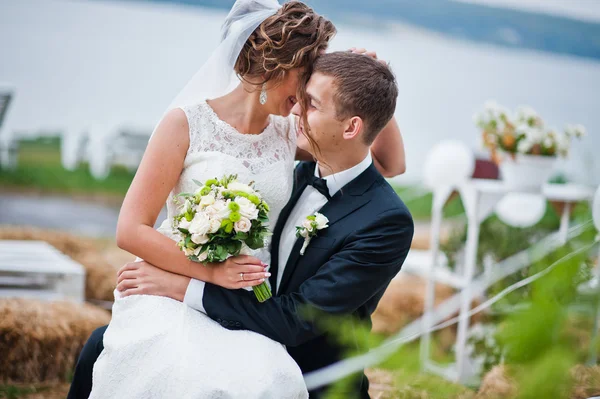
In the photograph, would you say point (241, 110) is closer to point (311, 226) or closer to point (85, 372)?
point (311, 226)

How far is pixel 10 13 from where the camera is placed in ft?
27.2

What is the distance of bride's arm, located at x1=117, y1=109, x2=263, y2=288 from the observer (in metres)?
1.97

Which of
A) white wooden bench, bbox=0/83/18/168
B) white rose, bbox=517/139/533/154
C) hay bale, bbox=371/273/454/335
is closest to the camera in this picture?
white rose, bbox=517/139/533/154

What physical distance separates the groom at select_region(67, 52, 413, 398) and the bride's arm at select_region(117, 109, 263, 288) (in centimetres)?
5

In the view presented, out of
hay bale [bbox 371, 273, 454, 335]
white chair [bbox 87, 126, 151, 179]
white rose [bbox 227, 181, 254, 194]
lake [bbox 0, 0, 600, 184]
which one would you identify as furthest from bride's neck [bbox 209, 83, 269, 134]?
lake [bbox 0, 0, 600, 184]

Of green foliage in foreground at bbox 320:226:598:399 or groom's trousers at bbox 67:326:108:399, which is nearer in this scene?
green foliage in foreground at bbox 320:226:598:399

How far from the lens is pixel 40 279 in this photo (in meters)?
3.51

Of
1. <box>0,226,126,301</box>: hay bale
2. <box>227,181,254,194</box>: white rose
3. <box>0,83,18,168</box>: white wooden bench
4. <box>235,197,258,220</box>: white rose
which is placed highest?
<box>227,181,254,194</box>: white rose

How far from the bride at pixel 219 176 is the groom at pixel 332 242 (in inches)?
2.1

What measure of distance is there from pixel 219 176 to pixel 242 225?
42cm

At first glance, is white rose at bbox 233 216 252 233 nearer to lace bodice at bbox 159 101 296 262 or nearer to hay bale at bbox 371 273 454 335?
lace bodice at bbox 159 101 296 262

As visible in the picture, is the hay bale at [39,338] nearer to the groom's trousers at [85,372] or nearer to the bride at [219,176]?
the groom's trousers at [85,372]

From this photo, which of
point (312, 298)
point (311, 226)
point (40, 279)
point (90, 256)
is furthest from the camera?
point (90, 256)

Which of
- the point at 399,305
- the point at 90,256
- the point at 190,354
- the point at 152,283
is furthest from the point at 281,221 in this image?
the point at 399,305
